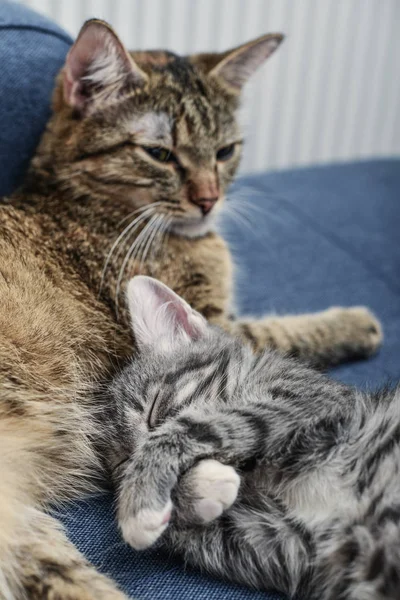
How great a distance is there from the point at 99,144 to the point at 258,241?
3.03 ft

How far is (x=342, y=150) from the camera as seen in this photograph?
3652 millimetres

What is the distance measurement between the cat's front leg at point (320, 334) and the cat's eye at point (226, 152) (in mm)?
436

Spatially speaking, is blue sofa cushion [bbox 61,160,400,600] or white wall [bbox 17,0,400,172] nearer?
blue sofa cushion [bbox 61,160,400,600]

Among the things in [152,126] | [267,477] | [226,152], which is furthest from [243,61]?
[267,477]

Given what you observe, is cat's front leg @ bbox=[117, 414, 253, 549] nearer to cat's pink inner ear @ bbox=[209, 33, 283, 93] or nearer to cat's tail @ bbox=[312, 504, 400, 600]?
cat's tail @ bbox=[312, 504, 400, 600]

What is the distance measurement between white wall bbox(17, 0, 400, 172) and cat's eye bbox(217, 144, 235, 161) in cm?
134

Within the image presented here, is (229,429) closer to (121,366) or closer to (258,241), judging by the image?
(121,366)

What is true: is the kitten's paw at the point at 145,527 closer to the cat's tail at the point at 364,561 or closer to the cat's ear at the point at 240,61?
the cat's tail at the point at 364,561

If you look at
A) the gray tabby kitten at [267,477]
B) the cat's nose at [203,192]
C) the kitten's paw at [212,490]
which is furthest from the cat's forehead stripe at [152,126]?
the kitten's paw at [212,490]

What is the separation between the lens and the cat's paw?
69.6 inches

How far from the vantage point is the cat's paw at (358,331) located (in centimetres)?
177

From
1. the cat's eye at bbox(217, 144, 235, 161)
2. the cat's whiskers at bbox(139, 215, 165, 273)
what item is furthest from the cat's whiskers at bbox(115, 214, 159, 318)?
the cat's eye at bbox(217, 144, 235, 161)

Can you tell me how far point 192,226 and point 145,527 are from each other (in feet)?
2.87

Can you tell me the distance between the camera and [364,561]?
0.91 meters
